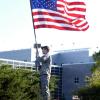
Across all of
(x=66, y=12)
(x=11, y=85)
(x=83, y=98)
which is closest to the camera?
(x=66, y=12)

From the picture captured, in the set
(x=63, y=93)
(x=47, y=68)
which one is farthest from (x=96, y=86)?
(x=63, y=93)

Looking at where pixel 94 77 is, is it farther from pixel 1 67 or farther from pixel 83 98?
pixel 1 67

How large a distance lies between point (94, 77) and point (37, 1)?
27.5m

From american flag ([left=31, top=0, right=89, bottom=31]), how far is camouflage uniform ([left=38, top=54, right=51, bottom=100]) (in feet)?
4.73

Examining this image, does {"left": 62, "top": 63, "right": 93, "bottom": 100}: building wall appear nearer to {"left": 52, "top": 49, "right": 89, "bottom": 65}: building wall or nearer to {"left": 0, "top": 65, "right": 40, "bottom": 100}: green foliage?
{"left": 52, "top": 49, "right": 89, "bottom": 65}: building wall

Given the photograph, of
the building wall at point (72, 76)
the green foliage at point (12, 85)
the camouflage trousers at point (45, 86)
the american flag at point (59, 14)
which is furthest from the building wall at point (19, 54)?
the camouflage trousers at point (45, 86)

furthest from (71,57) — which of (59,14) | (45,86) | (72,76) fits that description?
(45,86)

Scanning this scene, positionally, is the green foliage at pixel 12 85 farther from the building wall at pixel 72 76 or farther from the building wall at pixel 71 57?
the building wall at pixel 71 57

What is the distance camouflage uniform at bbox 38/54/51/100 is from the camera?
14172mm

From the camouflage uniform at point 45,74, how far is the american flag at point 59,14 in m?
1.44

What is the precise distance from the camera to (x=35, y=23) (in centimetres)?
1549

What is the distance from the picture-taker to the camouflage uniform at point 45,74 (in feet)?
46.5

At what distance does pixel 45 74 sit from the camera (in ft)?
47.0

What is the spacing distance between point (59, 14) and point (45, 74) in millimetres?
3288
